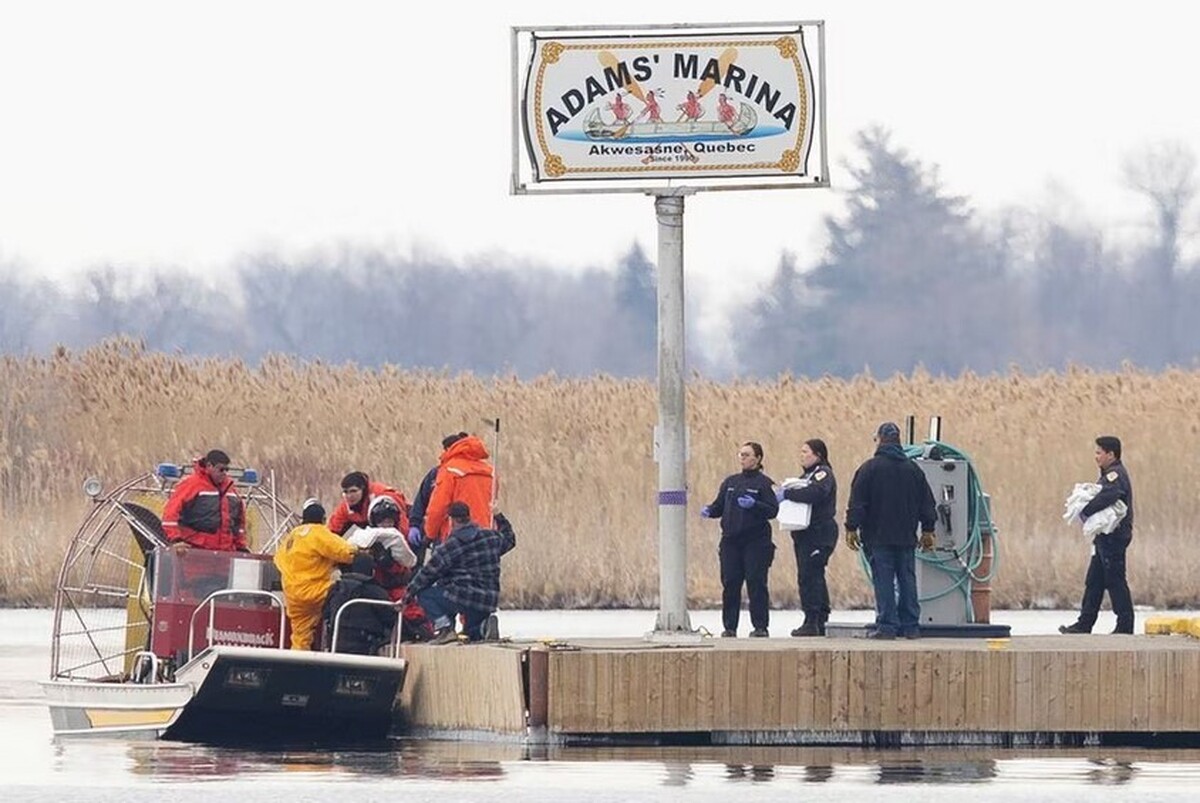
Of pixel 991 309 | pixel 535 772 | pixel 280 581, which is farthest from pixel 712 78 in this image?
pixel 991 309

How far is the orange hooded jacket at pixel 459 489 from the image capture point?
68.4 feet

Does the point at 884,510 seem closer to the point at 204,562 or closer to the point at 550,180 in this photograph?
the point at 550,180

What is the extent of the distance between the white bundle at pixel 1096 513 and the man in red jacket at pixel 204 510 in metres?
6.12

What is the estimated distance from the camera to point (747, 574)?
71.2 feet

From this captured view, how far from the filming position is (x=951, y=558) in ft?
69.5

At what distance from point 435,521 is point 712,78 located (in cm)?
365

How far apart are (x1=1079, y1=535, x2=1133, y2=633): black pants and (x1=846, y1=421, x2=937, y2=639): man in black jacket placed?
179cm

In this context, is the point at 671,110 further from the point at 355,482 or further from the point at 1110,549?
the point at 1110,549

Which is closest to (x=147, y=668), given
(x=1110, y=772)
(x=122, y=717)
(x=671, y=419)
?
(x=122, y=717)

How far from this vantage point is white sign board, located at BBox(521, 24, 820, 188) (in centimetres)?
2052

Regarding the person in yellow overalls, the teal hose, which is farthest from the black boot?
the person in yellow overalls

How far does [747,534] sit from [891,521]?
5.39 feet

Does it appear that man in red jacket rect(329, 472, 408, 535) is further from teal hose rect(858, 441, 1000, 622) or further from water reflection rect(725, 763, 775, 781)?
water reflection rect(725, 763, 775, 781)

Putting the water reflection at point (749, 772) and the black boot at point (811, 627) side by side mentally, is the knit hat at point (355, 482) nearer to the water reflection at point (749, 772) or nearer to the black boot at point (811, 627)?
the black boot at point (811, 627)
